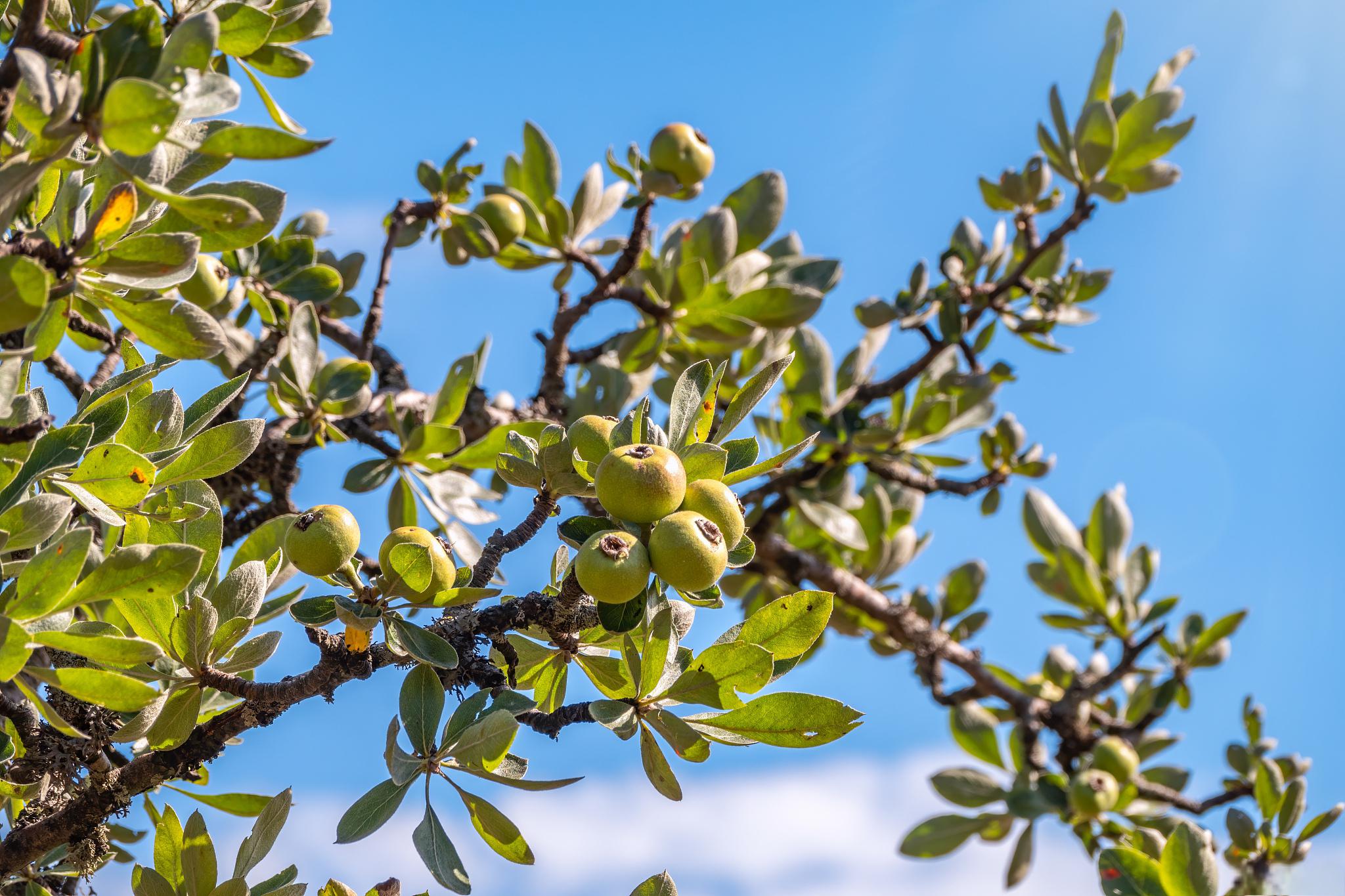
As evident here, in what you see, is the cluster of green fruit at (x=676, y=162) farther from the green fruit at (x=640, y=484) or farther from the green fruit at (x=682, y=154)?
the green fruit at (x=640, y=484)

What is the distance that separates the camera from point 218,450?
4.49 feet

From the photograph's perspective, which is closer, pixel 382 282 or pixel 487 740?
pixel 487 740

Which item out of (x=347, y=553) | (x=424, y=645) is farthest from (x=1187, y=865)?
(x=347, y=553)

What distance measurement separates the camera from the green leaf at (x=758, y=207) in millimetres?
2686

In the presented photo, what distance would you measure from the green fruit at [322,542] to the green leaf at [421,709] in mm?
164

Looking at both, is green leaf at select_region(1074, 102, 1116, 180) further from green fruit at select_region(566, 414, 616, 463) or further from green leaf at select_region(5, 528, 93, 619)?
green leaf at select_region(5, 528, 93, 619)

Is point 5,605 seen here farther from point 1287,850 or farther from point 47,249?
point 1287,850

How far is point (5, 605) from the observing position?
3.53 ft

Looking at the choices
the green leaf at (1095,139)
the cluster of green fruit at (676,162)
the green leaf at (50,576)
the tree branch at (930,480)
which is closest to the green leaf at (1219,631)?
the tree branch at (930,480)

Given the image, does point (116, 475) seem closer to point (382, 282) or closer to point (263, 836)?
point (263, 836)

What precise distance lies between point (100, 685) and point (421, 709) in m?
0.34

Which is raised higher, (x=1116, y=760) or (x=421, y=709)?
(x=1116, y=760)

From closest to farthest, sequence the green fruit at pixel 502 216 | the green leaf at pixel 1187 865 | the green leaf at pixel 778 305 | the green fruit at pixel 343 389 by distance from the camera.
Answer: the green leaf at pixel 1187 865 → the green fruit at pixel 343 389 → the green leaf at pixel 778 305 → the green fruit at pixel 502 216

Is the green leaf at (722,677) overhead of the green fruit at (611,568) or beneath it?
beneath
